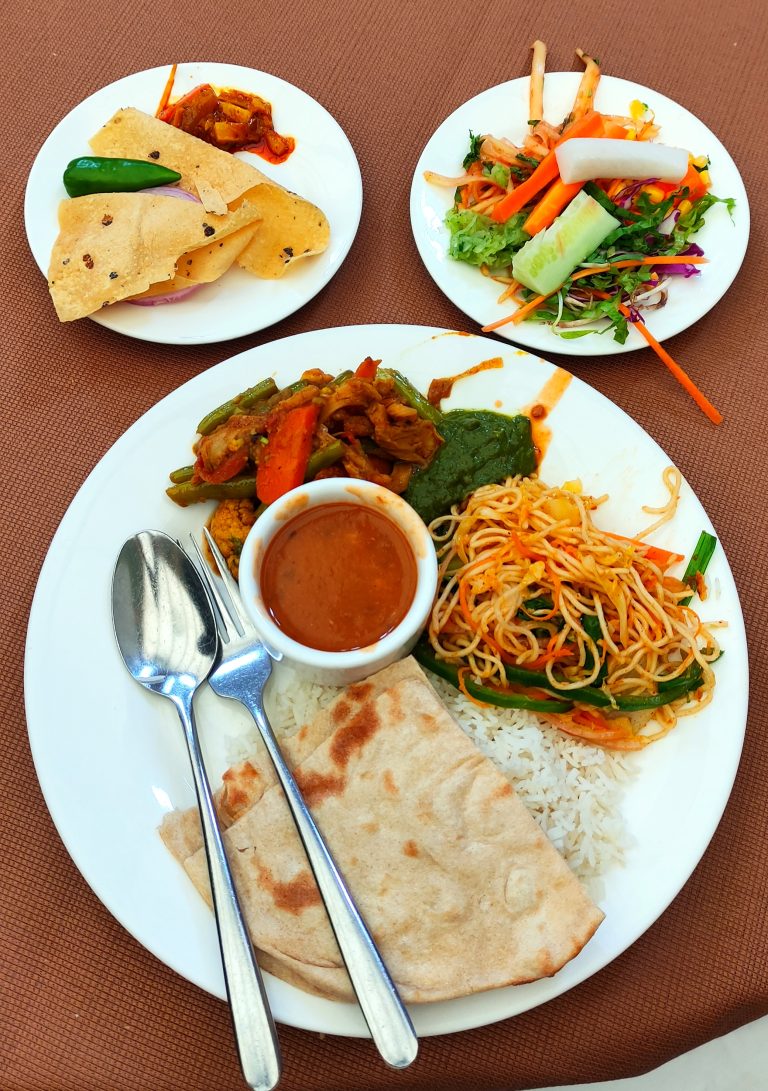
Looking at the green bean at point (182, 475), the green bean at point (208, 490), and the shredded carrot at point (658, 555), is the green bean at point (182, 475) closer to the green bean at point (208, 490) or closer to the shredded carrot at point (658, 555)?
the green bean at point (208, 490)

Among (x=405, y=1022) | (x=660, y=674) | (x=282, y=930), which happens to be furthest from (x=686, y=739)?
(x=282, y=930)

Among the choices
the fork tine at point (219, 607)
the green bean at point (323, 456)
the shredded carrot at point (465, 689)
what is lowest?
the shredded carrot at point (465, 689)

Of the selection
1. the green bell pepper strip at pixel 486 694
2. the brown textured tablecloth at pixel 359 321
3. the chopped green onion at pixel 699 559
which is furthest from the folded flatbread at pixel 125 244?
the chopped green onion at pixel 699 559

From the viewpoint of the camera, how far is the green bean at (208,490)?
2215 mm

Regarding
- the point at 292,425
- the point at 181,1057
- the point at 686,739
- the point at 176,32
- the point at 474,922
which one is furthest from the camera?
the point at 176,32

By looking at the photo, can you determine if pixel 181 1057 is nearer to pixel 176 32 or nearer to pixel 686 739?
pixel 686 739

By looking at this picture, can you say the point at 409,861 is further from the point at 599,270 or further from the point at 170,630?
the point at 599,270

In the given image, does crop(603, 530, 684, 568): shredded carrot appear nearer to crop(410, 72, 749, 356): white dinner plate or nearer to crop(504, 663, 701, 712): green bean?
crop(504, 663, 701, 712): green bean

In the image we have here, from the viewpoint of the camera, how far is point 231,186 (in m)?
2.66

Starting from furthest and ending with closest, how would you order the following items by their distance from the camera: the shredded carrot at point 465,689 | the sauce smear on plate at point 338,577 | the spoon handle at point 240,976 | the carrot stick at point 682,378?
the carrot stick at point 682,378, the shredded carrot at point 465,689, the sauce smear on plate at point 338,577, the spoon handle at point 240,976

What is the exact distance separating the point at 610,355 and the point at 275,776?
1.74m

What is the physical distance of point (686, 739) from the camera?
79.6 inches

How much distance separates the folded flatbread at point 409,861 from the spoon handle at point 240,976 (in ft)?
0.18

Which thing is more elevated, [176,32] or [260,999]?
[176,32]
